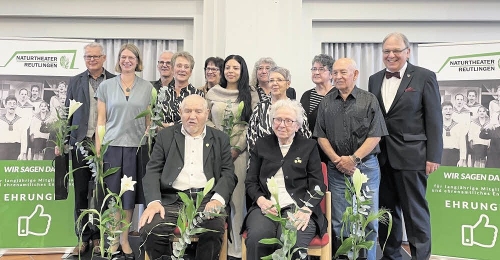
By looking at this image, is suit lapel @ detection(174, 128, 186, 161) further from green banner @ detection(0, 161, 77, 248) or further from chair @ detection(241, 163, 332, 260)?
green banner @ detection(0, 161, 77, 248)

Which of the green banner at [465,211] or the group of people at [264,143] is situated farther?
the green banner at [465,211]

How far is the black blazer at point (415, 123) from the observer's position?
308 centimetres

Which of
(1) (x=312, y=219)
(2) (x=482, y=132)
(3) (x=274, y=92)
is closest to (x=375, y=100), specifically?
(3) (x=274, y=92)

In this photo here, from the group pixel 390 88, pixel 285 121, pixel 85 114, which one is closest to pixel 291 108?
pixel 285 121

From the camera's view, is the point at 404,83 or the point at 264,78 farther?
Result: the point at 264,78

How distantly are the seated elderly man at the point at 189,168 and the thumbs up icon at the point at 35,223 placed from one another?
4.79 ft

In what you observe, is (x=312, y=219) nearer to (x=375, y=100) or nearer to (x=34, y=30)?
(x=375, y=100)

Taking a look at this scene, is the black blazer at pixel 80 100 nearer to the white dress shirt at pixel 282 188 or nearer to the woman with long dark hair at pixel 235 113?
the woman with long dark hair at pixel 235 113

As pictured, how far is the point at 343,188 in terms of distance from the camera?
3.04m

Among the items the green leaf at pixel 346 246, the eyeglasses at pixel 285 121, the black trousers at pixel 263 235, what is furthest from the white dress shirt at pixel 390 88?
the green leaf at pixel 346 246

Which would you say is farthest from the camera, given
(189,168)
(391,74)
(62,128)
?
(62,128)

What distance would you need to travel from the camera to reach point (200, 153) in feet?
9.48

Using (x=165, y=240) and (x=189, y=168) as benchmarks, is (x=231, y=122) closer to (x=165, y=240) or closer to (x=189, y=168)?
(x=189, y=168)

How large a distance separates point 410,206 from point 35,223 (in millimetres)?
3016
